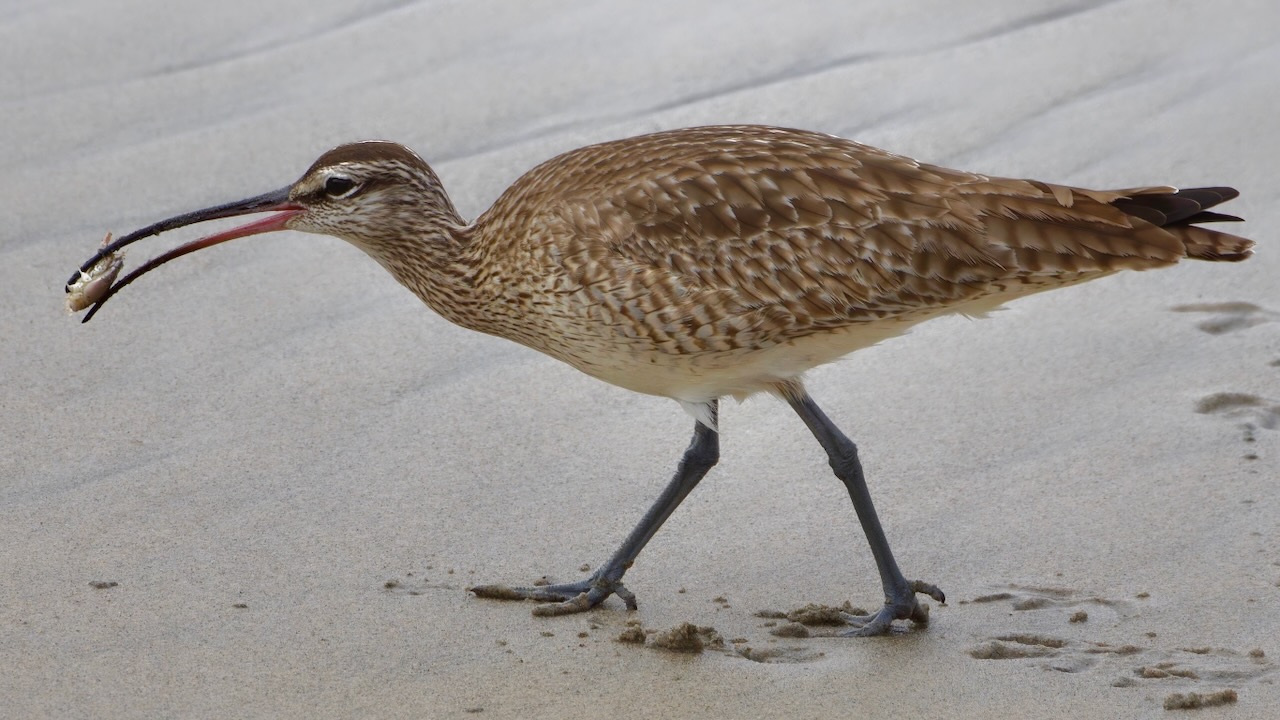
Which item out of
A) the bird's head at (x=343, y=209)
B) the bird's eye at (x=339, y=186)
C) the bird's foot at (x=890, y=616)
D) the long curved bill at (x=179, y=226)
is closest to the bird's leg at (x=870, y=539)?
the bird's foot at (x=890, y=616)

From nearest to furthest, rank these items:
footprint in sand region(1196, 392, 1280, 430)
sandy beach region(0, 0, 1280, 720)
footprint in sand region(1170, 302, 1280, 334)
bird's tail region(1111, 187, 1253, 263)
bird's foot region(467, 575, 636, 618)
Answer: sandy beach region(0, 0, 1280, 720), bird's tail region(1111, 187, 1253, 263), bird's foot region(467, 575, 636, 618), footprint in sand region(1196, 392, 1280, 430), footprint in sand region(1170, 302, 1280, 334)

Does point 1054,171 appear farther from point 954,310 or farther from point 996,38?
point 954,310

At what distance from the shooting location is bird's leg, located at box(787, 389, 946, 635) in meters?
4.45

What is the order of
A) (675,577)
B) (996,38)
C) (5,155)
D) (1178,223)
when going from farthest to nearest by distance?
(996,38) → (5,155) → (675,577) → (1178,223)

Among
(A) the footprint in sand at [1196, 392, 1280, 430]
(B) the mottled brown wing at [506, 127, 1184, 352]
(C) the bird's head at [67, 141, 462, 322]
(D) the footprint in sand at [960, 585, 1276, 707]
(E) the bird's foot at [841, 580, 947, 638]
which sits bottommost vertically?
(D) the footprint in sand at [960, 585, 1276, 707]

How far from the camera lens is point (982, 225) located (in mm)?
4434

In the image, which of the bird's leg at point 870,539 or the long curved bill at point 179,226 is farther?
the long curved bill at point 179,226

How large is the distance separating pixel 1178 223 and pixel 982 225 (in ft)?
1.71

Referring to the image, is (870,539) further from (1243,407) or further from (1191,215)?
(1243,407)

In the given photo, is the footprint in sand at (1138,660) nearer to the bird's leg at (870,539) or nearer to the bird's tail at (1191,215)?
the bird's leg at (870,539)

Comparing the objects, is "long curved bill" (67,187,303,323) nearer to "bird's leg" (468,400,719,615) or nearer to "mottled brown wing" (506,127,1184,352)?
"mottled brown wing" (506,127,1184,352)

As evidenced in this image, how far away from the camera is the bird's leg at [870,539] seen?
4453 millimetres

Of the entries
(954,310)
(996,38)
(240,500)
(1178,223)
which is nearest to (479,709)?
(240,500)

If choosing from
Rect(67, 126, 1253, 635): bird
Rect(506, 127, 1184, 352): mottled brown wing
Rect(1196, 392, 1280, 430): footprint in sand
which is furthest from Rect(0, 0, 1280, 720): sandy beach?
Rect(506, 127, 1184, 352): mottled brown wing
